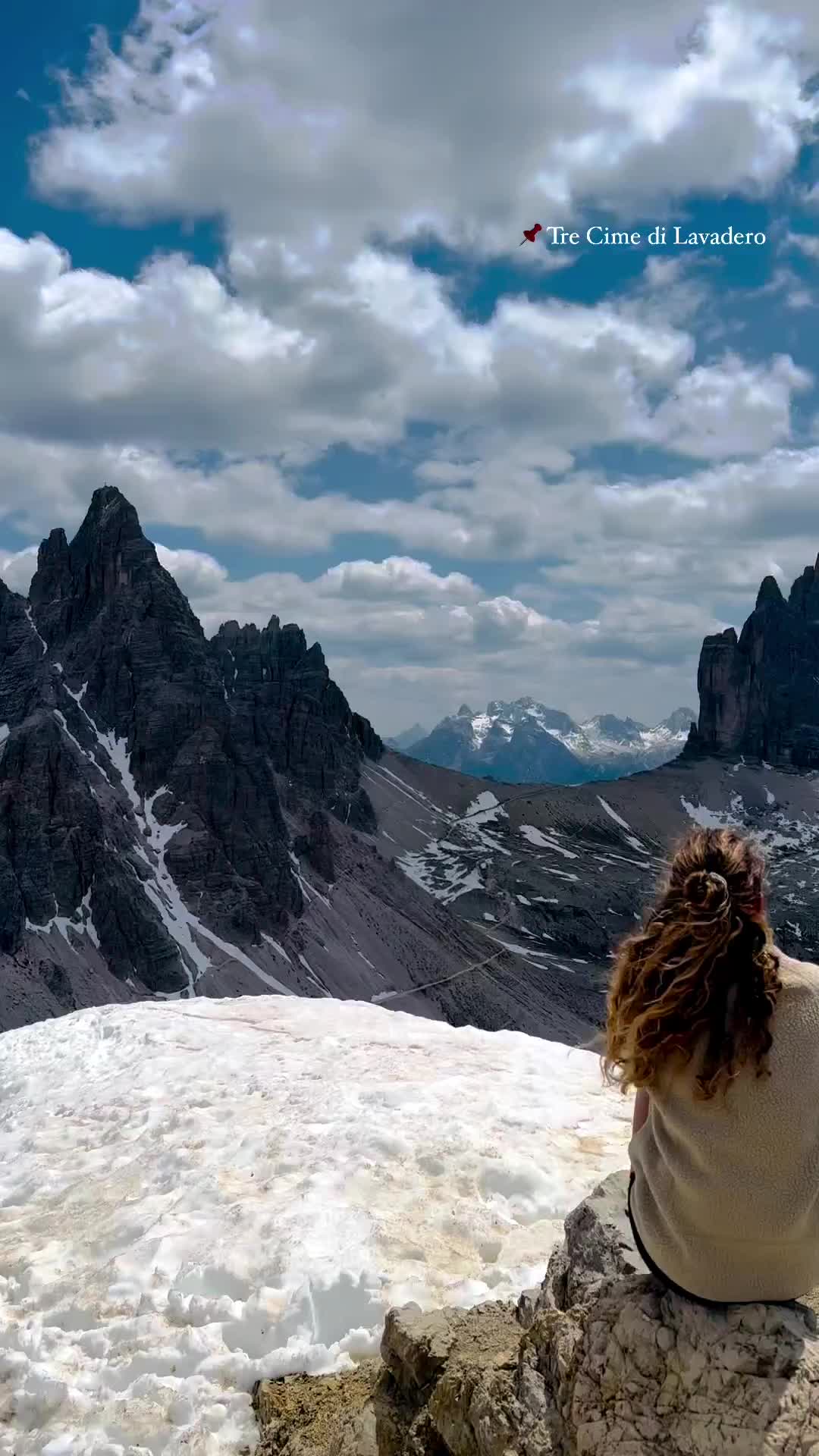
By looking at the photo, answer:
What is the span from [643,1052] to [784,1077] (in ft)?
2.06

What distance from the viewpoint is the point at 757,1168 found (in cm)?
461

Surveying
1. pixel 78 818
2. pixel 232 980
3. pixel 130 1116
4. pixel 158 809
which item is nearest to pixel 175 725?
pixel 158 809

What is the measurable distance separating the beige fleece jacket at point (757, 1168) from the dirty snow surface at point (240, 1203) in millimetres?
4038

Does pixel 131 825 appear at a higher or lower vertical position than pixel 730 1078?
lower

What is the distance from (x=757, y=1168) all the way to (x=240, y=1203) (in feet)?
22.3

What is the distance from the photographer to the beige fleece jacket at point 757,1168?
4.59 meters

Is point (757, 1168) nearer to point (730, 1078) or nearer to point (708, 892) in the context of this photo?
point (730, 1078)

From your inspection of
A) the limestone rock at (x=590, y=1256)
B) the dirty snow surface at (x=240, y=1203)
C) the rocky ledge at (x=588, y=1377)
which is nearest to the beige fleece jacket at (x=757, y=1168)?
the rocky ledge at (x=588, y=1377)

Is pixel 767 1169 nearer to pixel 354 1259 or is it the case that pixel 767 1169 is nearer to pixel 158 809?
pixel 354 1259

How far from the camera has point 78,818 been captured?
157m

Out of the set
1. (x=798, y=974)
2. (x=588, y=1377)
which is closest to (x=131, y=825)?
(x=588, y=1377)

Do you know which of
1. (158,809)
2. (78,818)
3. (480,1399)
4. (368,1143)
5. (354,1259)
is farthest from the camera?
(158,809)

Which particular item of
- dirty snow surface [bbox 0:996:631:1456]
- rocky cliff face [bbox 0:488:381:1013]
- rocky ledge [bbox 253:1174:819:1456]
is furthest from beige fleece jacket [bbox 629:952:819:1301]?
rocky cliff face [bbox 0:488:381:1013]

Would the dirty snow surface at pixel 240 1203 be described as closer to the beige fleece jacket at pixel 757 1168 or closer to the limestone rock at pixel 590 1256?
the limestone rock at pixel 590 1256
